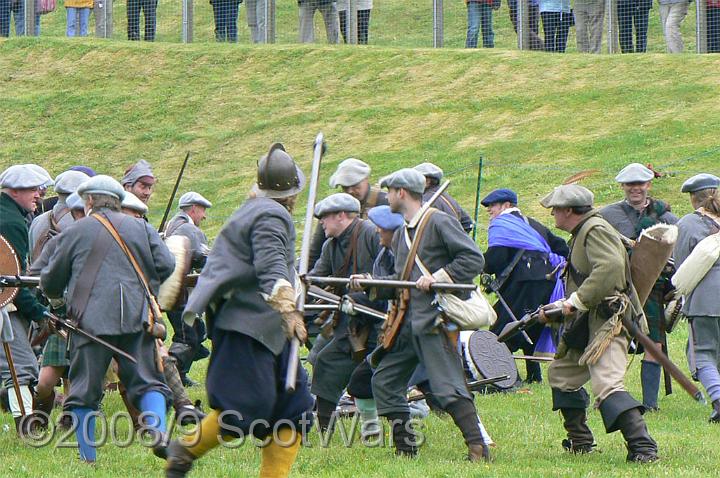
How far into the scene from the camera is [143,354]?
812 cm

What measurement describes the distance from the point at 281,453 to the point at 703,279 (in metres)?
4.51

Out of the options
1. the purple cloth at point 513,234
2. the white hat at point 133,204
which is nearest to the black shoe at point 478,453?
the white hat at point 133,204

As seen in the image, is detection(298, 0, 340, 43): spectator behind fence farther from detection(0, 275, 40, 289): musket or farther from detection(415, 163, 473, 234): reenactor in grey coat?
detection(0, 275, 40, 289): musket

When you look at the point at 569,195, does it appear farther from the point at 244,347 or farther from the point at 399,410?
the point at 244,347

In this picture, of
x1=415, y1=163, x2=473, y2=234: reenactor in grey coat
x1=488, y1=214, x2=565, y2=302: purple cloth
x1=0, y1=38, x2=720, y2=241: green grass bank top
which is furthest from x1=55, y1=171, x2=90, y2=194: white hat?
x1=0, y1=38, x2=720, y2=241: green grass bank top

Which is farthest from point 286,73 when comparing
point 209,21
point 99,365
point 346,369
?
point 99,365

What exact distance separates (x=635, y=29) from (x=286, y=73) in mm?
6512

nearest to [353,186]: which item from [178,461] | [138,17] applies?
[178,461]

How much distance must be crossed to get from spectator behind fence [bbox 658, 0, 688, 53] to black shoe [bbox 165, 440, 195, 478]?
55.2 feet

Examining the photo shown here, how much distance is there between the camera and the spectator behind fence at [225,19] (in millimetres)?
25733

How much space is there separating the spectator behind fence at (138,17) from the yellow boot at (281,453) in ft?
65.4

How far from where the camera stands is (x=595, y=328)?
8383mm

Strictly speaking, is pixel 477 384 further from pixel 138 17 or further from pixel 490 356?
pixel 138 17

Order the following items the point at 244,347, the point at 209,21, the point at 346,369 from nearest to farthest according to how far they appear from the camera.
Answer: the point at 244,347
the point at 346,369
the point at 209,21
